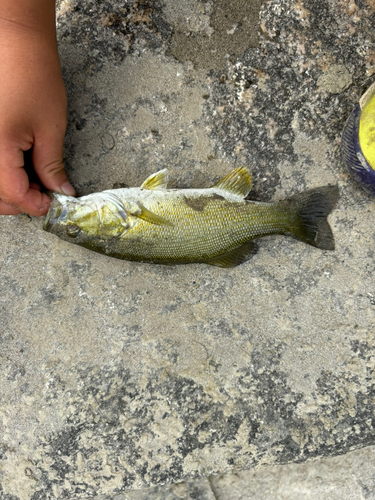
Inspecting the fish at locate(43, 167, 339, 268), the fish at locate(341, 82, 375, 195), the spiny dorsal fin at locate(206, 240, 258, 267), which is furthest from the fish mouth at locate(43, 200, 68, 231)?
the fish at locate(341, 82, 375, 195)

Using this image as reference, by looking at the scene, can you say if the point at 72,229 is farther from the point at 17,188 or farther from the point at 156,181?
the point at 156,181

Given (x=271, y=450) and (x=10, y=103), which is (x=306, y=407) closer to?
(x=271, y=450)

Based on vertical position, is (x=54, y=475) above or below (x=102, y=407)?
below

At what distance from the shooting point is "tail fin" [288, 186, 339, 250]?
10.8 ft

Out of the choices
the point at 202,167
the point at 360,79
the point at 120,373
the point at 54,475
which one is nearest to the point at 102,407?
the point at 120,373

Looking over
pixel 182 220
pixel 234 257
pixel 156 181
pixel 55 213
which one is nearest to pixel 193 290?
pixel 234 257

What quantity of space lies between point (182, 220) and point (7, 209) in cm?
139

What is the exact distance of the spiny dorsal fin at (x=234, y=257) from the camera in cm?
328

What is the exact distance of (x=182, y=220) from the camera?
3125mm

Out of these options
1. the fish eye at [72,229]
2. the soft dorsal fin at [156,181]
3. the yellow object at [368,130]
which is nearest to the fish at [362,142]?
the yellow object at [368,130]

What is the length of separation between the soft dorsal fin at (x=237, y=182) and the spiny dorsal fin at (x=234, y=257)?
0.39m

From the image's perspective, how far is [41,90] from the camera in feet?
10.2

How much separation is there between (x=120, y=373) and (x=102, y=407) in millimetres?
290

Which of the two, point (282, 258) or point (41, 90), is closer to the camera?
point (41, 90)
